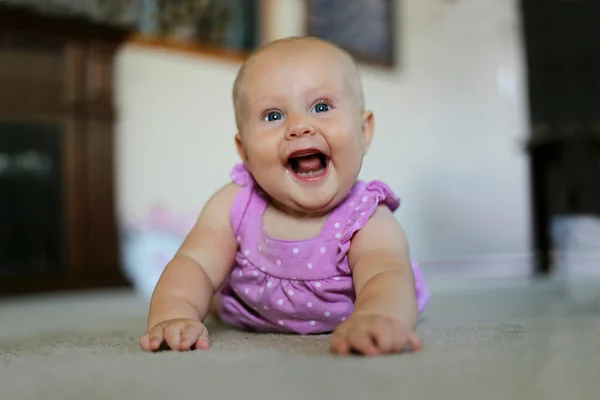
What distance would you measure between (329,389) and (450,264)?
8.68 ft

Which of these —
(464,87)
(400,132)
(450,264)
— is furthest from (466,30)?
(450,264)

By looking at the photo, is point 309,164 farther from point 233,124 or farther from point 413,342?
point 233,124

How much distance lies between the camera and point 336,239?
68cm

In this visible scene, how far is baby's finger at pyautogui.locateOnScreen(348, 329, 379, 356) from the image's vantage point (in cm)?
45

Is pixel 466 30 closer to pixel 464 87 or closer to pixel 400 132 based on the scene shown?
pixel 464 87

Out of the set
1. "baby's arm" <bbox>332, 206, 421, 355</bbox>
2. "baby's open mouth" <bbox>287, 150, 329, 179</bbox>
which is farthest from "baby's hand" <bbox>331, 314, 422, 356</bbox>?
"baby's open mouth" <bbox>287, 150, 329, 179</bbox>

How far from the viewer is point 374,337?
0.46 m

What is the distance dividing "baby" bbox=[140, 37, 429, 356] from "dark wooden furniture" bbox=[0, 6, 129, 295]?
1173 millimetres

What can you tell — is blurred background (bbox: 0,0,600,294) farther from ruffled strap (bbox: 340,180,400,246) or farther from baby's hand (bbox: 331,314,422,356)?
baby's hand (bbox: 331,314,422,356)

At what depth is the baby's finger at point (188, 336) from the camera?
20.9 inches

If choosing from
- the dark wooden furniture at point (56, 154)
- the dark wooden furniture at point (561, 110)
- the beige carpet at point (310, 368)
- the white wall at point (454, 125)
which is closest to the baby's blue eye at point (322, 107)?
the beige carpet at point (310, 368)

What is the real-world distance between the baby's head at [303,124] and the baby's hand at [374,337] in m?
0.21

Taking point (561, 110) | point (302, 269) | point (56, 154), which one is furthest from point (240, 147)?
point (561, 110)

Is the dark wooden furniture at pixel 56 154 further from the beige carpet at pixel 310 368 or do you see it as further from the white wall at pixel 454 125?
the beige carpet at pixel 310 368
